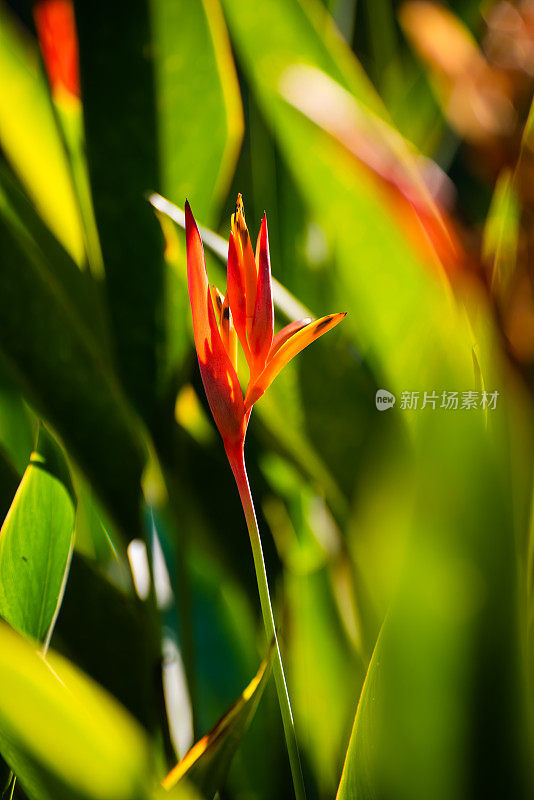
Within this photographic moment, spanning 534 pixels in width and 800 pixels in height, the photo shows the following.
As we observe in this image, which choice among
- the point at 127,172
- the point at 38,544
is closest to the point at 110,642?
the point at 38,544

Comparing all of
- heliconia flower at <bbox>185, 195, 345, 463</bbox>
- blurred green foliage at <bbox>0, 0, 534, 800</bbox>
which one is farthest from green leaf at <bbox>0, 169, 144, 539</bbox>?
heliconia flower at <bbox>185, 195, 345, 463</bbox>

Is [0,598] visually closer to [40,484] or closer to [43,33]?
[40,484]

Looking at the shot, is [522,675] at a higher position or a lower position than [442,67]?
lower

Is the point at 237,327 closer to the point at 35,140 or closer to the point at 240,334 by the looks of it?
the point at 240,334

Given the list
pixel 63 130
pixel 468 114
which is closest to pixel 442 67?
pixel 468 114

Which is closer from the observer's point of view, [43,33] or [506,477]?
[506,477]

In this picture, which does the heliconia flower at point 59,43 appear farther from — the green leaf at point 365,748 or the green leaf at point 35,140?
the green leaf at point 365,748
